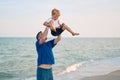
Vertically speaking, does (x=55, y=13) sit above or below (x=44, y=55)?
above

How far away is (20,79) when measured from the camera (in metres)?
16.2

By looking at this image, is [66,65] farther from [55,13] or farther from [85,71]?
[55,13]

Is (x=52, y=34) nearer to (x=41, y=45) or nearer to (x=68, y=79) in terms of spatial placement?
(x=41, y=45)

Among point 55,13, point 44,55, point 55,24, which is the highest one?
point 55,13

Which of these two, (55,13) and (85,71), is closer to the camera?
(55,13)

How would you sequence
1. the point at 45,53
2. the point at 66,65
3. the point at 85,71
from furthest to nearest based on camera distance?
1. the point at 66,65
2. the point at 85,71
3. the point at 45,53

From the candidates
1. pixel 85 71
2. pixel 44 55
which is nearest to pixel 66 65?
pixel 85 71

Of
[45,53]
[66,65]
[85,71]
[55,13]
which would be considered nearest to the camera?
[55,13]

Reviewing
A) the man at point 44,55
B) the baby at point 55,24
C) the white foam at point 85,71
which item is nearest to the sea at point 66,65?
the white foam at point 85,71

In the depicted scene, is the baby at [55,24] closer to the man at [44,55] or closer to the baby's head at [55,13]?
the baby's head at [55,13]

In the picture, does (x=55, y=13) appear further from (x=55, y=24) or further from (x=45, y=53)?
(x=45, y=53)

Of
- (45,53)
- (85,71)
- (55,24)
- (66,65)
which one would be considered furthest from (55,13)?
(66,65)

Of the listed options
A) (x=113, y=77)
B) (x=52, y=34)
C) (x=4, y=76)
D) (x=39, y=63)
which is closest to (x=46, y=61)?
(x=39, y=63)

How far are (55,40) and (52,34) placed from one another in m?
0.41
